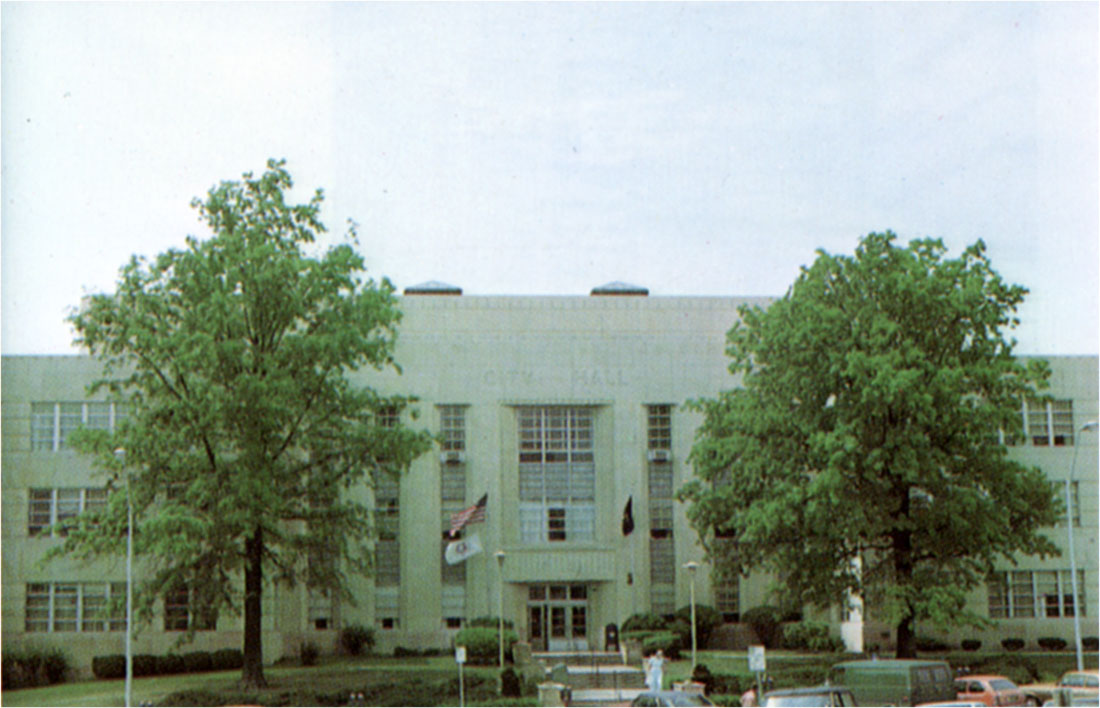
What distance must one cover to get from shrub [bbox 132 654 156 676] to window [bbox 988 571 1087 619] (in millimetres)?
31941

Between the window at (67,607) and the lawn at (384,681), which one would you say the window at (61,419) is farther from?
the lawn at (384,681)

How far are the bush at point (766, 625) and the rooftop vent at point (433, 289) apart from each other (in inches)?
751

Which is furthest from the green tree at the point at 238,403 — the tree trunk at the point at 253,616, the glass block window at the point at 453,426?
the glass block window at the point at 453,426

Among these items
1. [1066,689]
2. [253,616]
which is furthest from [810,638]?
[253,616]

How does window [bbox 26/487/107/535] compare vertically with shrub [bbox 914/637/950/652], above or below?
above

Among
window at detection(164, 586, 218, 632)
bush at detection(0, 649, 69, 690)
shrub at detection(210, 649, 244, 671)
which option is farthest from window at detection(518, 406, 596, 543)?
bush at detection(0, 649, 69, 690)

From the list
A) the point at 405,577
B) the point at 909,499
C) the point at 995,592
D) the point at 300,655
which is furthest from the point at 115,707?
the point at 995,592

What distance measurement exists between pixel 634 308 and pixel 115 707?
90.8ft

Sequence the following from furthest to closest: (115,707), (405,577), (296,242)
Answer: (405,577) → (296,242) → (115,707)

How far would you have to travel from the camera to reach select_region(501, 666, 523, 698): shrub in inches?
1609

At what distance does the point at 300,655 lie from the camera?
169 feet

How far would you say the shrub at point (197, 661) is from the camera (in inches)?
1832

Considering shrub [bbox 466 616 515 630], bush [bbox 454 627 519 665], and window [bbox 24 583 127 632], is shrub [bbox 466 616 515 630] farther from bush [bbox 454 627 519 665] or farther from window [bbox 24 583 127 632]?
window [bbox 24 583 127 632]

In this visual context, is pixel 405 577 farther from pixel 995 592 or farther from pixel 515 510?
pixel 995 592
